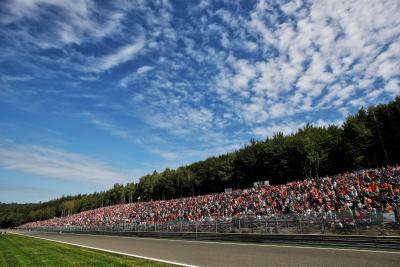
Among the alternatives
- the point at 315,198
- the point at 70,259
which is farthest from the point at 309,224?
the point at 70,259

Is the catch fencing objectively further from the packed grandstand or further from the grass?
the grass

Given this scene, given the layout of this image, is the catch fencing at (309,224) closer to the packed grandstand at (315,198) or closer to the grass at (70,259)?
the packed grandstand at (315,198)

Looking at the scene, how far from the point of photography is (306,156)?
5162 centimetres

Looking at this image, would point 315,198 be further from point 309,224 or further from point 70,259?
point 70,259

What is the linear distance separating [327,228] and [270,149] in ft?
141

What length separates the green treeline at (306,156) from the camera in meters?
46.1

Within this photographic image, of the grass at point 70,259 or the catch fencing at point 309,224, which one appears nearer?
the grass at point 70,259

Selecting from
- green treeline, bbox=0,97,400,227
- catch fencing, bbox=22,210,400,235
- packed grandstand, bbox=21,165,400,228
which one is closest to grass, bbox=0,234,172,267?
catch fencing, bbox=22,210,400,235

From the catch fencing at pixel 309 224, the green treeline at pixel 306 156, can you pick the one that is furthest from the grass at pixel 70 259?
the green treeline at pixel 306 156

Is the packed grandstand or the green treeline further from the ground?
the green treeline

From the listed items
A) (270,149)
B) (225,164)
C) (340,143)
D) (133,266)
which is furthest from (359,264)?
(225,164)

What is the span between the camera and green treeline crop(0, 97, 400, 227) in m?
46.1

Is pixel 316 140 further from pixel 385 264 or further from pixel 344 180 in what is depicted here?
pixel 385 264

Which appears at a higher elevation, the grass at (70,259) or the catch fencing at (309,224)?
the catch fencing at (309,224)
